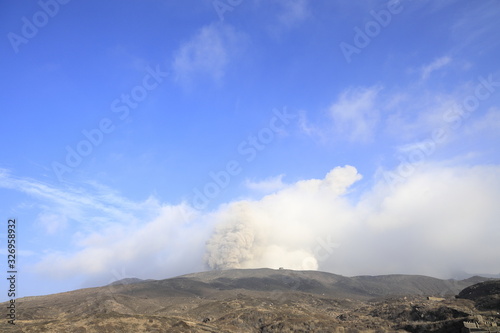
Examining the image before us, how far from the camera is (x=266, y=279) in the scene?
16175cm

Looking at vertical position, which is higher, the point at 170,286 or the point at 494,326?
the point at 170,286

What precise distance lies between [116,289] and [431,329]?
4585 inches

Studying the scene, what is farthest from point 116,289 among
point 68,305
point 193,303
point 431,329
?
point 431,329

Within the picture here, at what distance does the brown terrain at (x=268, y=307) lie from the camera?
57.5 m

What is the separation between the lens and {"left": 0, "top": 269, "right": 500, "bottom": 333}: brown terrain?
57469mm

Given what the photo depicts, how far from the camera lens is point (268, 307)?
296 feet

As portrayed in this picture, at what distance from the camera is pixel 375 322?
66.6 m

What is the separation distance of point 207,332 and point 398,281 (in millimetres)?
151860

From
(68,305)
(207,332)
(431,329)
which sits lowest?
(431,329)

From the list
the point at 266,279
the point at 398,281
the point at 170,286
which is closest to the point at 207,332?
the point at 170,286

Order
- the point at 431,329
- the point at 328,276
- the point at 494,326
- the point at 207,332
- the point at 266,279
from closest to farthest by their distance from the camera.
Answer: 1. the point at 494,326
2. the point at 431,329
3. the point at 207,332
4. the point at 266,279
5. the point at 328,276

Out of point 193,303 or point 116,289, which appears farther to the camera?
point 116,289

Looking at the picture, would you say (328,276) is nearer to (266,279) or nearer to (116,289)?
(266,279)

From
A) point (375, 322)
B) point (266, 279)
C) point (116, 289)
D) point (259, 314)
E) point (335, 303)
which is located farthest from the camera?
point (266, 279)
